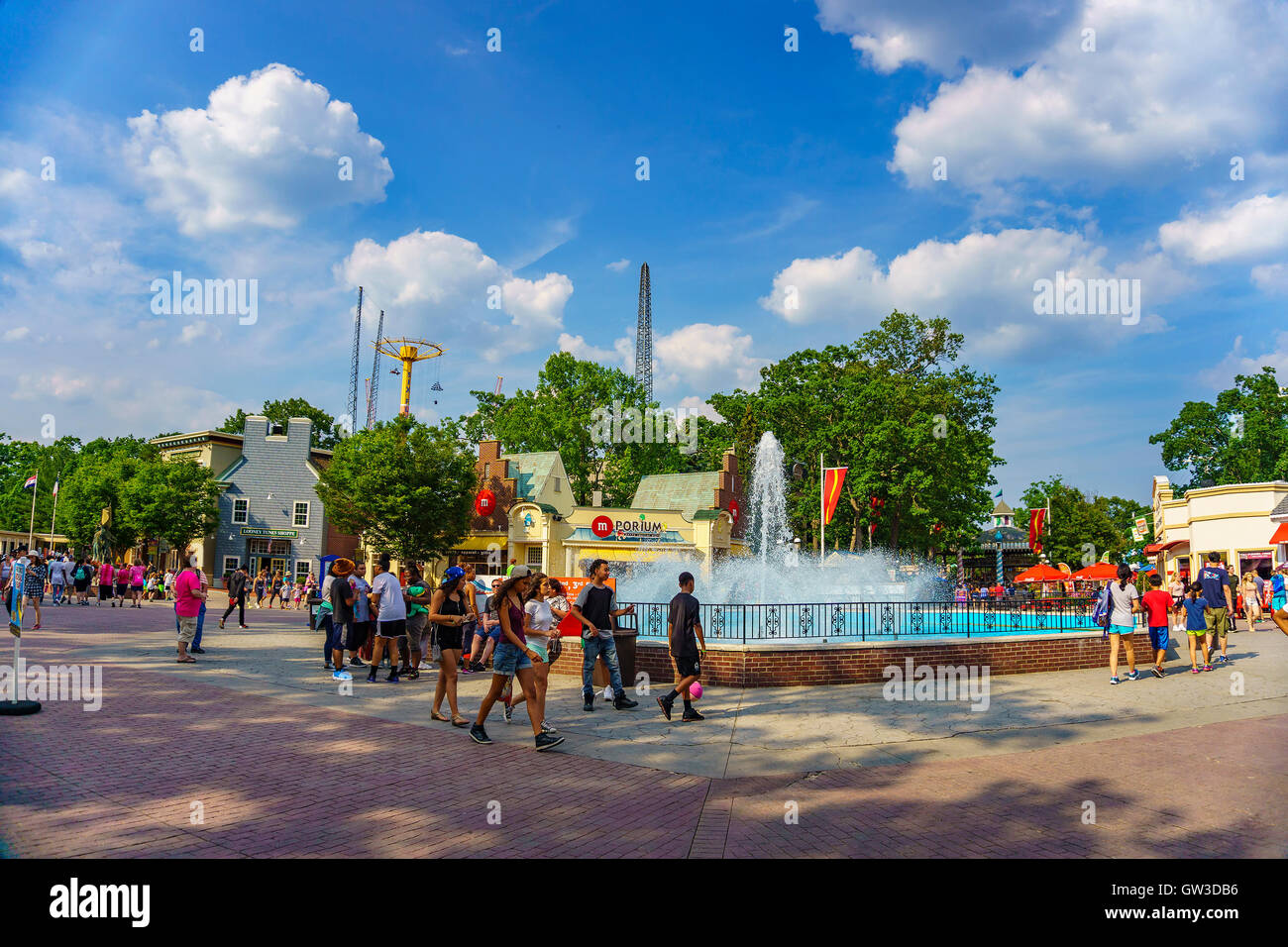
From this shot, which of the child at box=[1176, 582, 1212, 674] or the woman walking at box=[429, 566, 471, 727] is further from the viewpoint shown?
the child at box=[1176, 582, 1212, 674]

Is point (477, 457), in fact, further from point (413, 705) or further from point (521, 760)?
point (521, 760)

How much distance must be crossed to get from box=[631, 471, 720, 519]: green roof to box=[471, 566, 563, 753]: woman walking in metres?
38.3

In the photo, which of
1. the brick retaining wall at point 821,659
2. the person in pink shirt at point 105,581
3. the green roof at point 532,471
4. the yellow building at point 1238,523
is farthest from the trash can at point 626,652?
the yellow building at point 1238,523

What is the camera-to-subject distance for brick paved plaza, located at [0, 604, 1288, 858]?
17.1ft

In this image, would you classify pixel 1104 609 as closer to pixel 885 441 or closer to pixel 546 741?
pixel 546 741

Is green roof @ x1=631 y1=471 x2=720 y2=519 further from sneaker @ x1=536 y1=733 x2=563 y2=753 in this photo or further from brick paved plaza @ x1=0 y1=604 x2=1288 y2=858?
sneaker @ x1=536 y1=733 x2=563 y2=753

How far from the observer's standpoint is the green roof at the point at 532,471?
151 ft

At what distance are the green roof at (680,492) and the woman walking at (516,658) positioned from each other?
38.3 meters

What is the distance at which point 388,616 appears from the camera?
38.6ft

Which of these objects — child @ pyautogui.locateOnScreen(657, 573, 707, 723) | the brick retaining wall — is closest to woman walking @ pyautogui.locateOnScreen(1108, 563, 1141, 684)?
the brick retaining wall

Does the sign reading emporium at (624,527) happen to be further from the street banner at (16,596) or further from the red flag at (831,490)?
the street banner at (16,596)

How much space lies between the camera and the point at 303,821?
17.9 ft
